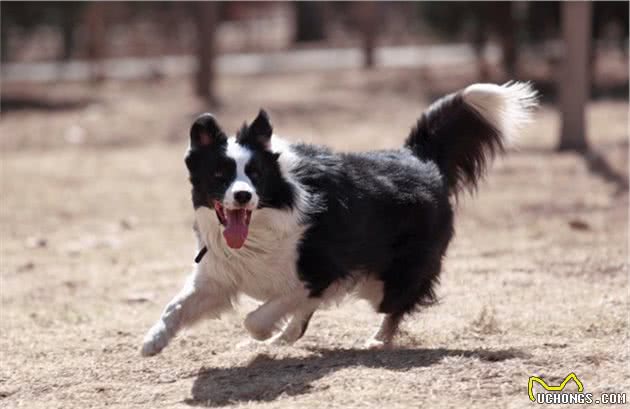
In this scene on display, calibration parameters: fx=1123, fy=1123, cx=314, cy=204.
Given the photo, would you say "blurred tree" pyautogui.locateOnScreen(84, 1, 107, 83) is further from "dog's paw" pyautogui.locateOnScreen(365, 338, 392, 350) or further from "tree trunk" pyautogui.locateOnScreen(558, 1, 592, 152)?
"dog's paw" pyautogui.locateOnScreen(365, 338, 392, 350)

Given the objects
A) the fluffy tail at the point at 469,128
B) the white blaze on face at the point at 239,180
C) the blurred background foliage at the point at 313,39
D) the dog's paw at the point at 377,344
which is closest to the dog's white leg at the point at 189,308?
the white blaze on face at the point at 239,180

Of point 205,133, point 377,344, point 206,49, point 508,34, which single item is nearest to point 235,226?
point 205,133

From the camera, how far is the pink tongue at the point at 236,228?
542 cm

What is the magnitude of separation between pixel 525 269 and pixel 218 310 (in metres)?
3.08

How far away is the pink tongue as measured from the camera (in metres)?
5.42

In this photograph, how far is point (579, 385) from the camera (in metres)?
4.86

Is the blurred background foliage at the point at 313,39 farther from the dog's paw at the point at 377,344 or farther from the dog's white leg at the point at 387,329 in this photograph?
the dog's paw at the point at 377,344

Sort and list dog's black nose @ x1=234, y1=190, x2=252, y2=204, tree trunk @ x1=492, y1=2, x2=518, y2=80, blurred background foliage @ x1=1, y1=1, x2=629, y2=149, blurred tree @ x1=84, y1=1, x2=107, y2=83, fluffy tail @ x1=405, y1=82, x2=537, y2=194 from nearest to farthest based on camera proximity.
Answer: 1. dog's black nose @ x1=234, y1=190, x2=252, y2=204
2. fluffy tail @ x1=405, y1=82, x2=537, y2=194
3. blurred background foliage @ x1=1, y1=1, x2=629, y2=149
4. tree trunk @ x1=492, y1=2, x2=518, y2=80
5. blurred tree @ x1=84, y1=1, x2=107, y2=83

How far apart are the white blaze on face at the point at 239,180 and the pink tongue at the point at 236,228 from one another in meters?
0.11

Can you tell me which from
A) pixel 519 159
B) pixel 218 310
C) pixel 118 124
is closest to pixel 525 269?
pixel 218 310

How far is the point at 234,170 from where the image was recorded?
5.43 metres

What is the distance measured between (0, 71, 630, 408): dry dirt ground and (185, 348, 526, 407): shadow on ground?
0.02m

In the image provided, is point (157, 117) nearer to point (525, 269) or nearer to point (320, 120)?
point (320, 120)

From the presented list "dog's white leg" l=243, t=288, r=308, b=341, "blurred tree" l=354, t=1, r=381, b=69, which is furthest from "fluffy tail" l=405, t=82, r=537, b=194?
"blurred tree" l=354, t=1, r=381, b=69
